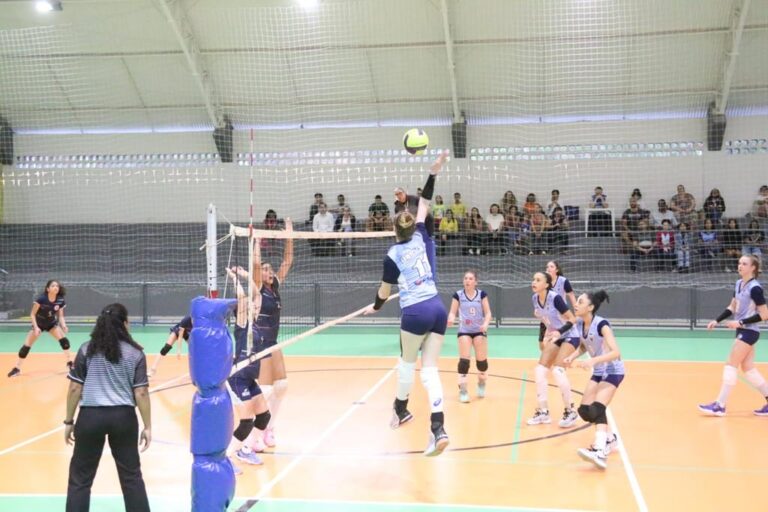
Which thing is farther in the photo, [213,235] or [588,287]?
[588,287]

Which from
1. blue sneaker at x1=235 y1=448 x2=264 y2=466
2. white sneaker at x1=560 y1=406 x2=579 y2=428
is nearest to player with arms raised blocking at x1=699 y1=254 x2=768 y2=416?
white sneaker at x1=560 y1=406 x2=579 y2=428

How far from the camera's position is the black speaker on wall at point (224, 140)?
70.9 ft

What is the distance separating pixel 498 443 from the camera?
836 cm

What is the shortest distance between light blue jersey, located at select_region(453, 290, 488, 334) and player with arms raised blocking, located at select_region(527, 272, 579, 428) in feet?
4.03

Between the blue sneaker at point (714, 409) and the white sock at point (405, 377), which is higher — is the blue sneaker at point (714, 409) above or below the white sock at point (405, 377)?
below

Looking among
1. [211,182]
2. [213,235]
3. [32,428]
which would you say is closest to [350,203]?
[211,182]

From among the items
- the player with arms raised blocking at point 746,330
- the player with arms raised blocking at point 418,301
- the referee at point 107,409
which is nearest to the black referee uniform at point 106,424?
the referee at point 107,409

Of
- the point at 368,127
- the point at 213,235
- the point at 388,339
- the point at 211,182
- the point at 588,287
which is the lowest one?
the point at 388,339

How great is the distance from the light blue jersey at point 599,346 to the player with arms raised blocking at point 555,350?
2.82 ft

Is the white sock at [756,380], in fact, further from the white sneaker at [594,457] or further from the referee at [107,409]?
the referee at [107,409]

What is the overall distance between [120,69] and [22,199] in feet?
17.1

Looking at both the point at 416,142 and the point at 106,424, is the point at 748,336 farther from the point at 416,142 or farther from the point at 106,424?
the point at 106,424

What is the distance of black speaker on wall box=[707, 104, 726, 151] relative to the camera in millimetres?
20109

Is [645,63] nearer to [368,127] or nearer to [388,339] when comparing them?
[368,127]
